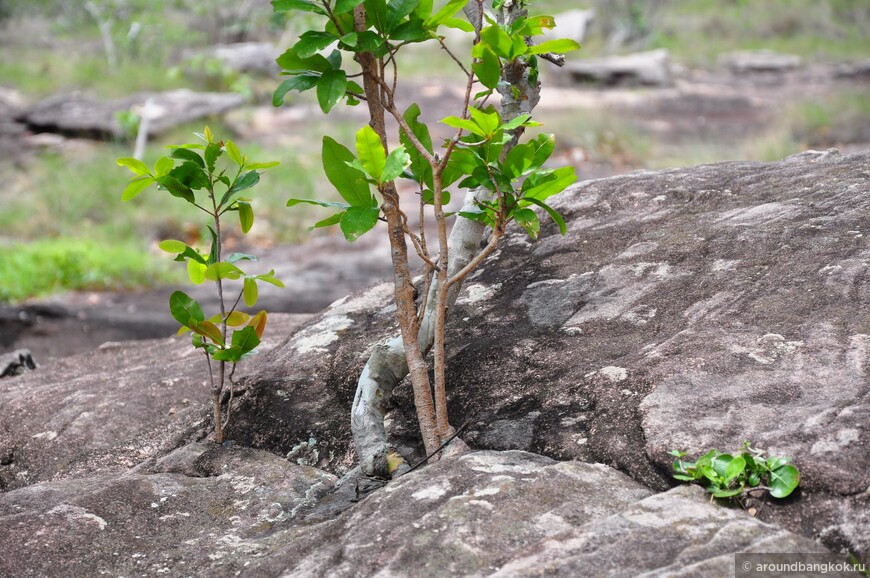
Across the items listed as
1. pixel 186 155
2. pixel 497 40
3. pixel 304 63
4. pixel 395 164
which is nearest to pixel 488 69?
pixel 497 40

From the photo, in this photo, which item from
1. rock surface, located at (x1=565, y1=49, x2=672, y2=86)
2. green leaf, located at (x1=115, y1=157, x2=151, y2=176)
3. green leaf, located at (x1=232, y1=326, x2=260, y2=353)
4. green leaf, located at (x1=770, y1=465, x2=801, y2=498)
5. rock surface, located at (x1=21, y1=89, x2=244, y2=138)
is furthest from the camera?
rock surface, located at (x1=565, y1=49, x2=672, y2=86)

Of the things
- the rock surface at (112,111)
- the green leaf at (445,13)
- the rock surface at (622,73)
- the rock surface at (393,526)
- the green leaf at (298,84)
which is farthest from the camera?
the rock surface at (622,73)

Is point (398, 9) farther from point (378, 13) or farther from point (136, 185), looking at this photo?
point (136, 185)

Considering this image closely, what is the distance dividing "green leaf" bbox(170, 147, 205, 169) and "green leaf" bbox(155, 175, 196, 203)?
0.06 metres

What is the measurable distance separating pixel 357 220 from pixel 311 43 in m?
0.39

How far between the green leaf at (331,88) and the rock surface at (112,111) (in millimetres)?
9539

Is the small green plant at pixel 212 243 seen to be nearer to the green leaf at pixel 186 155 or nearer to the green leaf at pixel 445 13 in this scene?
the green leaf at pixel 186 155

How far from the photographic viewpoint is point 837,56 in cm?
1870

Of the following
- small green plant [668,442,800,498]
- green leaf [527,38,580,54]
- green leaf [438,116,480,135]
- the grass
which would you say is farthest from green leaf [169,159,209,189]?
the grass

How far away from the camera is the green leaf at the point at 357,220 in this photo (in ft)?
6.03

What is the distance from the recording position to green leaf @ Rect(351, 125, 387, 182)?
179cm

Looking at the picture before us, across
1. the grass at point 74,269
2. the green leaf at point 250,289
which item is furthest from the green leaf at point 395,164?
the grass at point 74,269

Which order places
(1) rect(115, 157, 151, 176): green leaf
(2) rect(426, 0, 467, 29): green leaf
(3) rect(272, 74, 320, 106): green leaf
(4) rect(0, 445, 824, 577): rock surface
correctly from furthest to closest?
(1) rect(115, 157, 151, 176): green leaf
(3) rect(272, 74, 320, 106): green leaf
(2) rect(426, 0, 467, 29): green leaf
(4) rect(0, 445, 824, 577): rock surface

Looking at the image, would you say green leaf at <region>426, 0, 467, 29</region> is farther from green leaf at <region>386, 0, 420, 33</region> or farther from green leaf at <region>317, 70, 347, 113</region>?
green leaf at <region>317, 70, 347, 113</region>
